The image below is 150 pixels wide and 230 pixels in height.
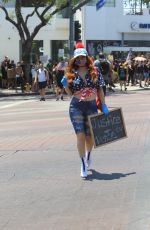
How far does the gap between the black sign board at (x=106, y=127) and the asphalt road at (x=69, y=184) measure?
1.52ft

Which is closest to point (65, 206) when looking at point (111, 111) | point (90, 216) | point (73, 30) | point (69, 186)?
point (90, 216)

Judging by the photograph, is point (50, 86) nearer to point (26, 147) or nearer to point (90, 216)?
point (26, 147)

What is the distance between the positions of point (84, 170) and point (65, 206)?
4.90 ft

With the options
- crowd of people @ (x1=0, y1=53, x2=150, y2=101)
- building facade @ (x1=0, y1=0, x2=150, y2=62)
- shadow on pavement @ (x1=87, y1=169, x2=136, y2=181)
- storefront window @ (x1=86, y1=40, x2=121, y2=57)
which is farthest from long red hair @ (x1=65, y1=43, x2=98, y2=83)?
storefront window @ (x1=86, y1=40, x2=121, y2=57)

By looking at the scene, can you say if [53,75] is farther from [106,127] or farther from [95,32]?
[106,127]

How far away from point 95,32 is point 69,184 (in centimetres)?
3831

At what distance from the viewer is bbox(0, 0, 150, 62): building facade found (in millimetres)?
41000

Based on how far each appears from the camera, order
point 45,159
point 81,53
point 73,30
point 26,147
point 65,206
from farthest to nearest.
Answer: point 73,30
point 26,147
point 45,159
point 81,53
point 65,206

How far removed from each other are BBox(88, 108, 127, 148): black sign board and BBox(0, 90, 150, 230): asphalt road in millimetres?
463

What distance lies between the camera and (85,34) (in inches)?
1757

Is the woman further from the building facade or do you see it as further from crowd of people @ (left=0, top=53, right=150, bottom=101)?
the building facade

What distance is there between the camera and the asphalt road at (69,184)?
18.8 ft

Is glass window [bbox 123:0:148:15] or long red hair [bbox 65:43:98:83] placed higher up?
glass window [bbox 123:0:148:15]

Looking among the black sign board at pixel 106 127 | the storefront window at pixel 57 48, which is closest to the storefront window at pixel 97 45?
the storefront window at pixel 57 48
